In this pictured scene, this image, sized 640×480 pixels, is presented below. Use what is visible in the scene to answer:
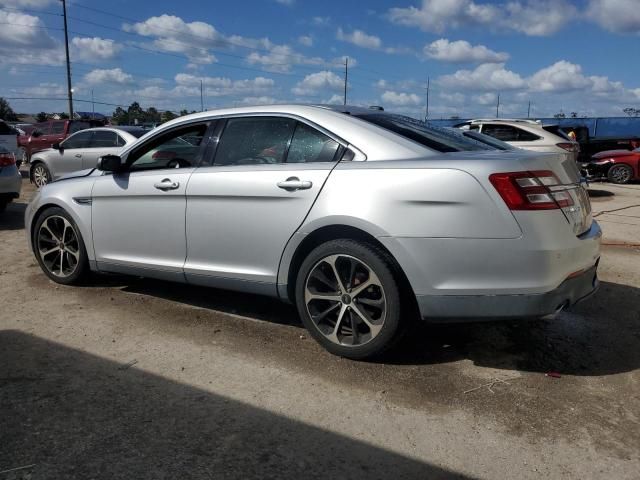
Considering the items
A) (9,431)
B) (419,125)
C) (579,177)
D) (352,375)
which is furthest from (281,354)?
(579,177)

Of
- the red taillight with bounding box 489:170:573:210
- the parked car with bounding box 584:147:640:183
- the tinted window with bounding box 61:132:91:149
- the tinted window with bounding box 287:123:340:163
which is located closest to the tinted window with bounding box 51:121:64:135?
the tinted window with bounding box 61:132:91:149

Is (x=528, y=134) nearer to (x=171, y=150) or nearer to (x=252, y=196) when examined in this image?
(x=171, y=150)

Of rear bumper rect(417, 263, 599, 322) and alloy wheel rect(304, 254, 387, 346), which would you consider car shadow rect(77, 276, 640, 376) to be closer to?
alloy wheel rect(304, 254, 387, 346)

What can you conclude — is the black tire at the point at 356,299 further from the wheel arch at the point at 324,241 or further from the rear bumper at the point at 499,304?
the rear bumper at the point at 499,304

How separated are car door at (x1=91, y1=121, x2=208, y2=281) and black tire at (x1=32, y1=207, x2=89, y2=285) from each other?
0.25m

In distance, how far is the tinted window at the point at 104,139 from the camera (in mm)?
11453

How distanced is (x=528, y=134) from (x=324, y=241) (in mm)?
9256

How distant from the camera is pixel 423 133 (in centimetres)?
376

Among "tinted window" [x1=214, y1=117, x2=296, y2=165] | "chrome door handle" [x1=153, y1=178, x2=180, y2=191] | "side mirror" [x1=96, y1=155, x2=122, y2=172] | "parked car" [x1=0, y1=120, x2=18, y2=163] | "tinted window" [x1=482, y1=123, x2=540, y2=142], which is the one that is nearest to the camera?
"tinted window" [x1=214, y1=117, x2=296, y2=165]

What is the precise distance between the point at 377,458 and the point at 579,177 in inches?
87.1

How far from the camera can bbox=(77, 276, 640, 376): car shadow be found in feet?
11.8

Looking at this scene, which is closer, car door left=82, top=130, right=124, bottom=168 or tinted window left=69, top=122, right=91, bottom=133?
car door left=82, top=130, right=124, bottom=168

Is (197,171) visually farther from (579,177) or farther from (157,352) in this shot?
(579,177)

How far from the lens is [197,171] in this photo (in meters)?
4.13
